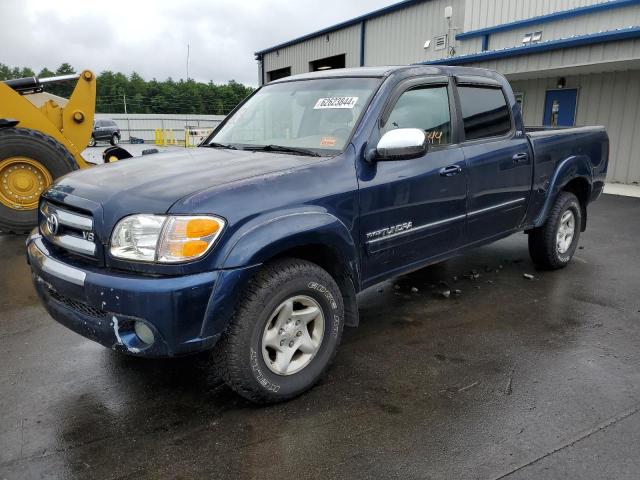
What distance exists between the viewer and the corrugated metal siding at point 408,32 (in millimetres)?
16281

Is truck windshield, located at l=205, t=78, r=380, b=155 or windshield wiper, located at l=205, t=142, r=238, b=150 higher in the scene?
truck windshield, located at l=205, t=78, r=380, b=155

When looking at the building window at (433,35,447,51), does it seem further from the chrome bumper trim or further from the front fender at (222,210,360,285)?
A: the chrome bumper trim

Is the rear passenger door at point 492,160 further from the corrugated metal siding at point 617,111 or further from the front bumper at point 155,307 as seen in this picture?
the corrugated metal siding at point 617,111

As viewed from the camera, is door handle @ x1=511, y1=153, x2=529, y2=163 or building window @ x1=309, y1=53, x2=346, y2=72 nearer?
door handle @ x1=511, y1=153, x2=529, y2=163

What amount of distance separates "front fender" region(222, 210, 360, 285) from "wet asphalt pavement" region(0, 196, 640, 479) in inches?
30.5

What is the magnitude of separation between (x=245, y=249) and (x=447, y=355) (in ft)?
5.77

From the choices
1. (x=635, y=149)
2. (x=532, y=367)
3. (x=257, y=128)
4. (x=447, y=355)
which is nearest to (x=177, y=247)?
(x=257, y=128)

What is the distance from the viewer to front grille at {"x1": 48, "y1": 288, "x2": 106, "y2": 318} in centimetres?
262

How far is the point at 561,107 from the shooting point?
13562mm

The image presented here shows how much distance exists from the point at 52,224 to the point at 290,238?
1.42 m

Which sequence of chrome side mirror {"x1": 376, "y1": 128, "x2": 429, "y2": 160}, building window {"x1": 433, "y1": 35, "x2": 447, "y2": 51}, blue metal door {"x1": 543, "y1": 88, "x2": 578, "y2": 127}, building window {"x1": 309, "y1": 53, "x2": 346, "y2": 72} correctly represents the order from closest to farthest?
chrome side mirror {"x1": 376, "y1": 128, "x2": 429, "y2": 160}, blue metal door {"x1": 543, "y1": 88, "x2": 578, "y2": 127}, building window {"x1": 433, "y1": 35, "x2": 447, "y2": 51}, building window {"x1": 309, "y1": 53, "x2": 346, "y2": 72}

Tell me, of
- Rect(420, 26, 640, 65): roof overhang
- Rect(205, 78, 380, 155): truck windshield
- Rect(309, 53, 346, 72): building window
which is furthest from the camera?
Rect(309, 53, 346, 72): building window

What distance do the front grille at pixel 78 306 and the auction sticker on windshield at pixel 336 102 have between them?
2.00 meters

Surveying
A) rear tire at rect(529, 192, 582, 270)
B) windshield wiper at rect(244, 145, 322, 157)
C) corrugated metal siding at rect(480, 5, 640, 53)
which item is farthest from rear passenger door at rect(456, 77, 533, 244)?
corrugated metal siding at rect(480, 5, 640, 53)
